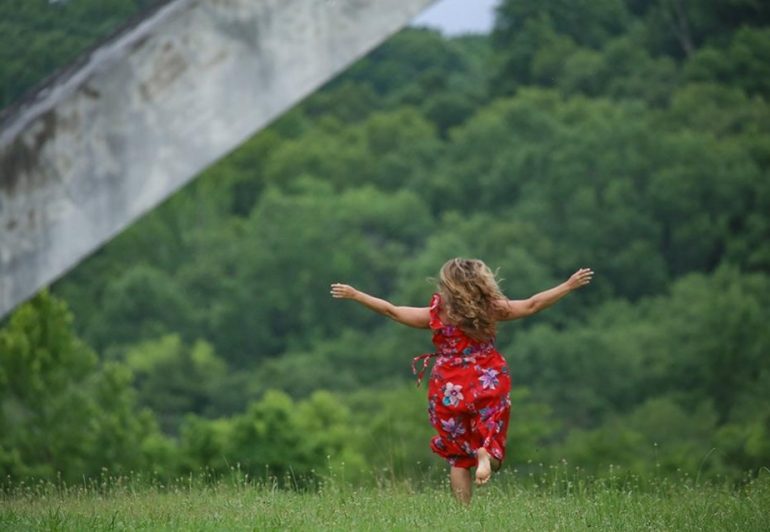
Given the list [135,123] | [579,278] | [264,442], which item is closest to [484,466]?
[579,278]

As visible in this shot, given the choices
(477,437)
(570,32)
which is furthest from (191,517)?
(570,32)

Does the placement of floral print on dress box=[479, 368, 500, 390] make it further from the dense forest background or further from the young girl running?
the dense forest background

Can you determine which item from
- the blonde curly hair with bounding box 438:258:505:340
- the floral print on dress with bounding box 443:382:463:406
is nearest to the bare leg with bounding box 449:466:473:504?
the floral print on dress with bounding box 443:382:463:406

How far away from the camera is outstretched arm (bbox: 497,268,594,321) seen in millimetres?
5391

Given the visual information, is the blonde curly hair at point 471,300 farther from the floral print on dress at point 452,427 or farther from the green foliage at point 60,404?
the green foliage at point 60,404

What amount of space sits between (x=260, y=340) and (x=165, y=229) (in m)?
7.63

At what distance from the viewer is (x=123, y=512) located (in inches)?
205

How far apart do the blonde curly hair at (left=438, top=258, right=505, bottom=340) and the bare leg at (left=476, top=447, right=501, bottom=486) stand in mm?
412

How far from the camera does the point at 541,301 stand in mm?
5473

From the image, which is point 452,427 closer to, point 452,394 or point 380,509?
point 452,394

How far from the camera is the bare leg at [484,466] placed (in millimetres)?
5145

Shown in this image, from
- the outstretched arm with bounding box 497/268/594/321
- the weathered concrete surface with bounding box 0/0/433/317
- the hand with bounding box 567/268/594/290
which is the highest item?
the weathered concrete surface with bounding box 0/0/433/317

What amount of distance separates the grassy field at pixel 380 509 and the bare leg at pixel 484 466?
0.27ft

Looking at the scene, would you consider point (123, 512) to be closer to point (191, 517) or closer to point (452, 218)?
point (191, 517)
